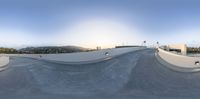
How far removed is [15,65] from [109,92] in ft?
31.7

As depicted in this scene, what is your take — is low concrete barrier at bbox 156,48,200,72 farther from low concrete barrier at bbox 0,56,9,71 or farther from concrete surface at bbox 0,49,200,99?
low concrete barrier at bbox 0,56,9,71

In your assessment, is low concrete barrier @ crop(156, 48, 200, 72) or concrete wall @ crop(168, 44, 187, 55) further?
concrete wall @ crop(168, 44, 187, 55)

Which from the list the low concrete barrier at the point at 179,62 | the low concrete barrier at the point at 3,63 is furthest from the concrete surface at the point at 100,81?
the low concrete barrier at the point at 179,62

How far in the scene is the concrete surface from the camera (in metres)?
21.2

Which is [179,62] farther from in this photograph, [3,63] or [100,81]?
[3,63]

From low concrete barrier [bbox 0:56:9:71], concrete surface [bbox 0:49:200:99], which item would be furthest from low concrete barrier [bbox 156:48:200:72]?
low concrete barrier [bbox 0:56:9:71]

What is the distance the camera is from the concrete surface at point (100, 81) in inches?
833

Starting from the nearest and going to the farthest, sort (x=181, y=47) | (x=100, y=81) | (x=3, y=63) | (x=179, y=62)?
1. (x=100, y=81)
2. (x=3, y=63)
3. (x=179, y=62)
4. (x=181, y=47)

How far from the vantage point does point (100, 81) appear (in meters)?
23.9

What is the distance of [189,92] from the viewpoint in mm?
21953

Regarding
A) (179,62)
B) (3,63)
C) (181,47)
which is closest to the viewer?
(3,63)

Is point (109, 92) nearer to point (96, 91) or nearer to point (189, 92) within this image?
point (96, 91)

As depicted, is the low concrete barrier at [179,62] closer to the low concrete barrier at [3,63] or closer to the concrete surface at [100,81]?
the concrete surface at [100,81]

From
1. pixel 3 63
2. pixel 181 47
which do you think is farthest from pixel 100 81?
pixel 181 47
